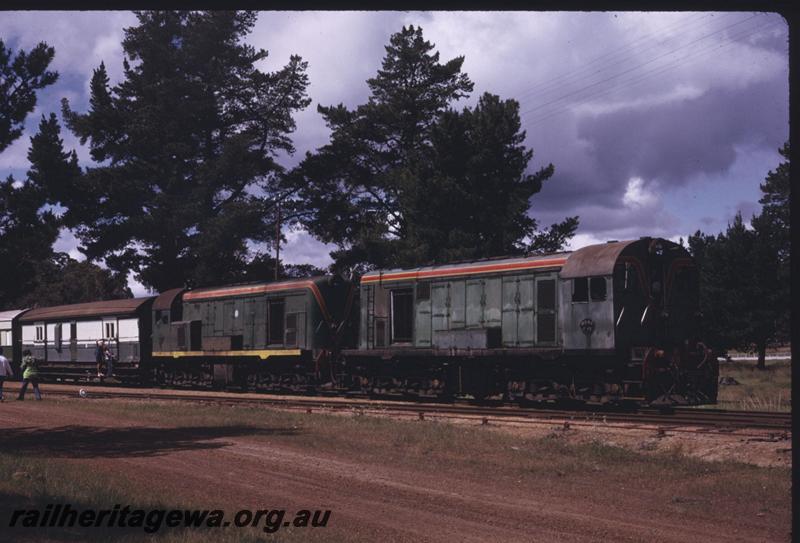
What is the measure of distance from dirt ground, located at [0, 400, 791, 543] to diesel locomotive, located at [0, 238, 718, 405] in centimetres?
416

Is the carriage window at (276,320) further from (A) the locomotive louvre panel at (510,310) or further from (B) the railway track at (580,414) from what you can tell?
(A) the locomotive louvre panel at (510,310)

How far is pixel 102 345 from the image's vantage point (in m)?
39.1

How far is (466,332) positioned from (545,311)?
2654 millimetres

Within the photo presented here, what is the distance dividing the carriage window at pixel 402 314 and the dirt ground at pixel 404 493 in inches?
377

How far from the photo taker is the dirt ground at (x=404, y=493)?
916cm

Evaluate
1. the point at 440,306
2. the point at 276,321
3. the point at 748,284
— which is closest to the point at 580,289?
the point at 440,306

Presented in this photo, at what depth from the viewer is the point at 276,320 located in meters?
31.0

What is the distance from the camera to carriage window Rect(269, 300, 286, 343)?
101ft

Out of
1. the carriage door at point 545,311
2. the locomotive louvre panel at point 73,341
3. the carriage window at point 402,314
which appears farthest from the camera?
the locomotive louvre panel at point 73,341

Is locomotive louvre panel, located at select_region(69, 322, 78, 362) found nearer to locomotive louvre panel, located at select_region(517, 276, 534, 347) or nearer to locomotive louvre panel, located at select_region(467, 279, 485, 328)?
locomotive louvre panel, located at select_region(467, 279, 485, 328)

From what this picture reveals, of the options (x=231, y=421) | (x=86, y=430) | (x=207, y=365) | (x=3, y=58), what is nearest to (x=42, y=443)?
(x=86, y=430)

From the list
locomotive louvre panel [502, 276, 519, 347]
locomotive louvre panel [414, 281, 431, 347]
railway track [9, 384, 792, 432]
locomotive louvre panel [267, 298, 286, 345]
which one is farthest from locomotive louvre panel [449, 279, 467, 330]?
locomotive louvre panel [267, 298, 286, 345]

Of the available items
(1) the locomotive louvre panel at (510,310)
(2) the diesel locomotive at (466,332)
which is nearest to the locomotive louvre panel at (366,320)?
(2) the diesel locomotive at (466,332)

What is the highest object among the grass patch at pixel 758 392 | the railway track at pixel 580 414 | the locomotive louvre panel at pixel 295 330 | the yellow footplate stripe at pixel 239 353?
the locomotive louvre panel at pixel 295 330
